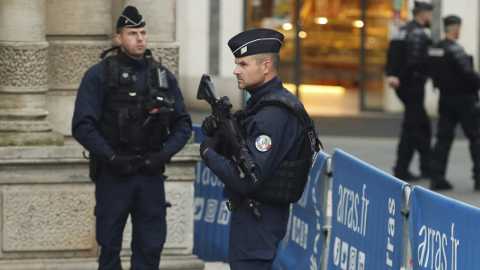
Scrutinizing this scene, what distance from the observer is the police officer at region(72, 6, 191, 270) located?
8.29 meters

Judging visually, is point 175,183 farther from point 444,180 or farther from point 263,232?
point 444,180

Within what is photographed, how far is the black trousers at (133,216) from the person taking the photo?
8.42m

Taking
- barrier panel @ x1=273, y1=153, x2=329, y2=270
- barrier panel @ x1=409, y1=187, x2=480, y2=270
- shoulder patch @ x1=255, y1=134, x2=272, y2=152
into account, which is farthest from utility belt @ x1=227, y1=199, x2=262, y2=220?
barrier panel @ x1=273, y1=153, x2=329, y2=270

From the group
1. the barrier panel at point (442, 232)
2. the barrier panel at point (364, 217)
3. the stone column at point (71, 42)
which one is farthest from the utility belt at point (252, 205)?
the stone column at point (71, 42)

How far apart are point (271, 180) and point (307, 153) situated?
24 cm

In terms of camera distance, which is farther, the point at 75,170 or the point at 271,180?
the point at 75,170

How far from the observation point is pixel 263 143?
668cm

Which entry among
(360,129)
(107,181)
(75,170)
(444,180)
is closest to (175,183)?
(75,170)

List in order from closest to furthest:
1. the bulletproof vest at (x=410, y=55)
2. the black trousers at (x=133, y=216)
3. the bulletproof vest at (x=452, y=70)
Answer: the black trousers at (x=133, y=216) < the bulletproof vest at (x=452, y=70) < the bulletproof vest at (x=410, y=55)

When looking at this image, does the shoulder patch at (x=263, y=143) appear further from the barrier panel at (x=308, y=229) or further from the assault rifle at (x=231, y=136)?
the barrier panel at (x=308, y=229)

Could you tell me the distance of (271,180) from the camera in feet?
22.2

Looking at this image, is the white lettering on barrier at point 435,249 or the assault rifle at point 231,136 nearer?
the assault rifle at point 231,136

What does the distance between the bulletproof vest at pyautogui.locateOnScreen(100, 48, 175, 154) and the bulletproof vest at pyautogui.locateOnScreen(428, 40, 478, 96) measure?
20.0 ft

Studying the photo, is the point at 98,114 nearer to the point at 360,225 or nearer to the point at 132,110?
the point at 132,110
